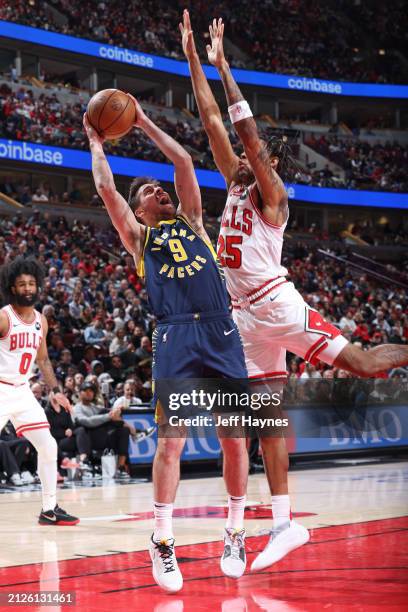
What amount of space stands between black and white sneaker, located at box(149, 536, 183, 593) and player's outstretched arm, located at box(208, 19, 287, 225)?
6.54ft

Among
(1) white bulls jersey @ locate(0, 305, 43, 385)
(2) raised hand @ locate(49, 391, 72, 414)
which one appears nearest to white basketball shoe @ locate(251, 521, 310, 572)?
(2) raised hand @ locate(49, 391, 72, 414)

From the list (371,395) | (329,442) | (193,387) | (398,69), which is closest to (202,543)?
Answer: (193,387)

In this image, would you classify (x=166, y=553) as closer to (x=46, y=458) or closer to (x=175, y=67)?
(x=46, y=458)

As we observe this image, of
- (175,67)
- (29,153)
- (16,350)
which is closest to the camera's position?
(16,350)

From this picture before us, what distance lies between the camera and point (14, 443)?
1089cm

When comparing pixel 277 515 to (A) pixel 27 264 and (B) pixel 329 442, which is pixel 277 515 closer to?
(A) pixel 27 264

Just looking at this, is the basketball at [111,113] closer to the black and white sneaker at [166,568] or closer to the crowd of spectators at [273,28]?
the black and white sneaker at [166,568]

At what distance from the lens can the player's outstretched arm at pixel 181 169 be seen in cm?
467

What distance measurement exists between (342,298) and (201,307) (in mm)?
19816

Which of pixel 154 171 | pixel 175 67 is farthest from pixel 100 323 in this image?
pixel 175 67

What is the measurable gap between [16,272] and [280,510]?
332 centimetres

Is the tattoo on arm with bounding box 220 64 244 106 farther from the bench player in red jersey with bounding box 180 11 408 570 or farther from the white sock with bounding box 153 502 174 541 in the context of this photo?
the white sock with bounding box 153 502 174 541

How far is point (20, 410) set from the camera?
7.00 m
